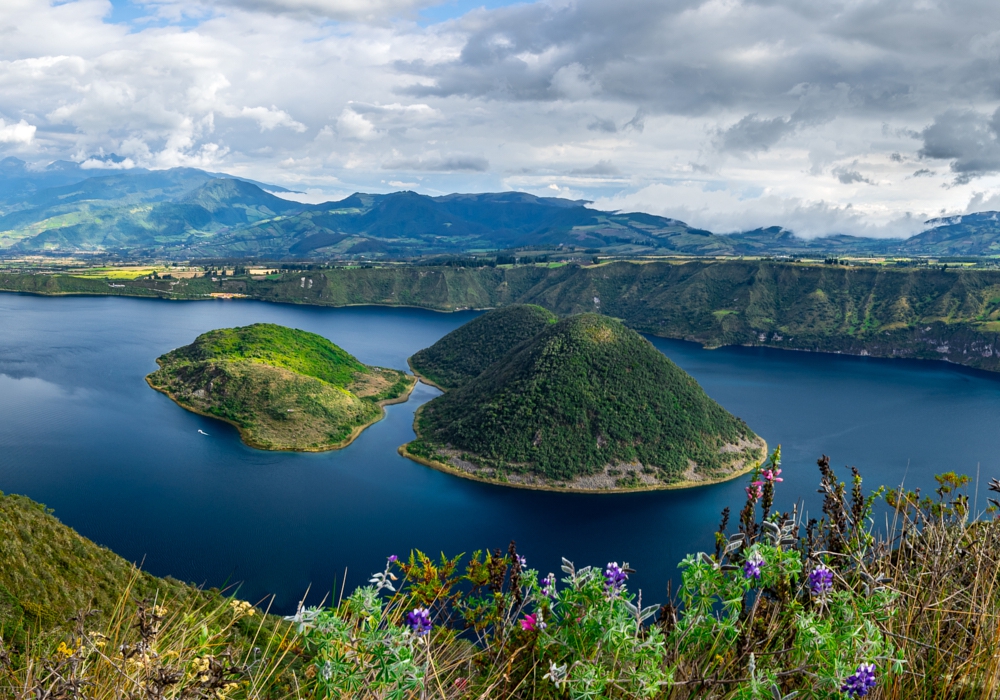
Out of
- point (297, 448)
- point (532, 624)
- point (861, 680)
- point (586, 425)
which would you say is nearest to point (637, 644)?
point (532, 624)

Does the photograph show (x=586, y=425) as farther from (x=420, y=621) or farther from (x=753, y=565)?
(x=420, y=621)

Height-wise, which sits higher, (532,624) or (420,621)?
(420,621)

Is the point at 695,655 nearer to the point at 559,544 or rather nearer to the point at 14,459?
the point at 559,544

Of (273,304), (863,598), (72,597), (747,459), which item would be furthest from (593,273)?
(863,598)

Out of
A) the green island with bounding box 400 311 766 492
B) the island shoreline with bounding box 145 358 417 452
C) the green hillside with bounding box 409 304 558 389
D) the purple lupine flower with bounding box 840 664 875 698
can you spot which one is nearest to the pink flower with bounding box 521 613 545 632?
the purple lupine flower with bounding box 840 664 875 698

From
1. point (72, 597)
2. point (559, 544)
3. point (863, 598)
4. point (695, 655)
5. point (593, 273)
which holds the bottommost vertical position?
point (559, 544)

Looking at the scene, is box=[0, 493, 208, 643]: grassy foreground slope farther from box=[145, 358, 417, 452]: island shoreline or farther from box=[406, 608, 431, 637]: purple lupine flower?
box=[145, 358, 417, 452]: island shoreline
